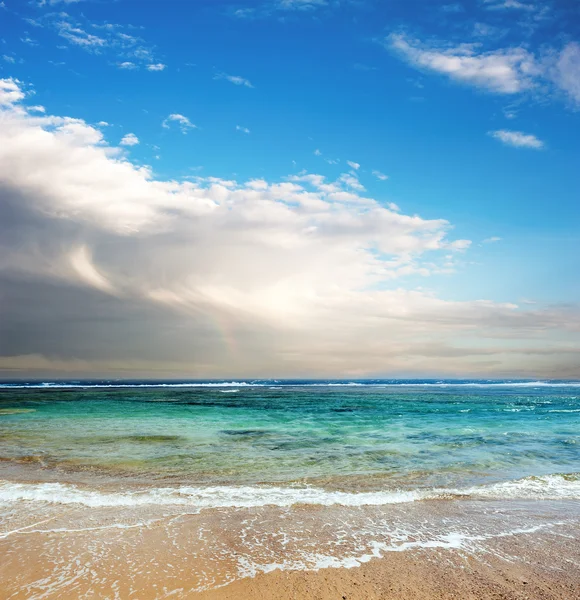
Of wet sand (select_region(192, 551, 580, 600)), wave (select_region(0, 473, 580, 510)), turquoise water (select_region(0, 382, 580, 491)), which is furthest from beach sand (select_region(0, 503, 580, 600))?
turquoise water (select_region(0, 382, 580, 491))

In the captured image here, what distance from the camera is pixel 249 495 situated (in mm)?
10539

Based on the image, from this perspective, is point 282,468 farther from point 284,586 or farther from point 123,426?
point 123,426

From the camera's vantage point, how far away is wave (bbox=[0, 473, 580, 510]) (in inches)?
389

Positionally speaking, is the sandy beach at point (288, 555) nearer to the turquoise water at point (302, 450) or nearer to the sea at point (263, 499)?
the sea at point (263, 499)

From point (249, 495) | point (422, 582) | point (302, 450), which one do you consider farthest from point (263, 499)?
point (302, 450)

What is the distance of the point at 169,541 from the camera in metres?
7.48

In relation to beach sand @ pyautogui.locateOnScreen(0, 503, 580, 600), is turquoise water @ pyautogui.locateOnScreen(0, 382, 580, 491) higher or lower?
lower

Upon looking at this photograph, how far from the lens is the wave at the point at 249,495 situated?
9.89m

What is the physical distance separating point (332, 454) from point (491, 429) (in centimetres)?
1377

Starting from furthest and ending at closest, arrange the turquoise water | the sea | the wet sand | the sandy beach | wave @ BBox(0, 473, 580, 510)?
the turquoise water
wave @ BBox(0, 473, 580, 510)
the sea
the sandy beach
the wet sand

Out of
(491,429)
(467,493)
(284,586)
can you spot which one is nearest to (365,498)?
(467,493)

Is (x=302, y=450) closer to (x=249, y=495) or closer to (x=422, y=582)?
(x=249, y=495)

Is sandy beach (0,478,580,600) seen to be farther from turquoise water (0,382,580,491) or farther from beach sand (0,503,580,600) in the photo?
turquoise water (0,382,580,491)

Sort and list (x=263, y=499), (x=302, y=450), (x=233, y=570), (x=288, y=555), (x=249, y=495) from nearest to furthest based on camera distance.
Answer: (x=233, y=570) < (x=288, y=555) < (x=263, y=499) < (x=249, y=495) < (x=302, y=450)
